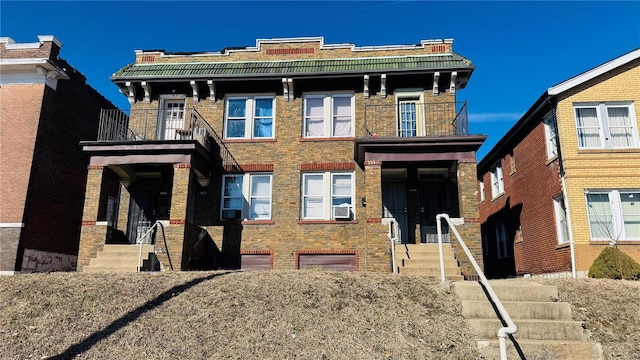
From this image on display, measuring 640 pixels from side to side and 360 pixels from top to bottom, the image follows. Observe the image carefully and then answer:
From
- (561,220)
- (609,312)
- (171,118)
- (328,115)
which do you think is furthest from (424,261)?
(171,118)

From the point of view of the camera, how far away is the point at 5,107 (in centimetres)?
1745

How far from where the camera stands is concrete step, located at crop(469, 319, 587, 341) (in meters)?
6.98

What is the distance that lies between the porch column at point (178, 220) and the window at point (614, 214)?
12.2m

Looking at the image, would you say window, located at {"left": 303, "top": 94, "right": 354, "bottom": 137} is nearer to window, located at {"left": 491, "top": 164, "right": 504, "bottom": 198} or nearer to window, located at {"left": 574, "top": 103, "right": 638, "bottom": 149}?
window, located at {"left": 574, "top": 103, "right": 638, "bottom": 149}

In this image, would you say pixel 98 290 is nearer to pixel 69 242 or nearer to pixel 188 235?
A: pixel 188 235

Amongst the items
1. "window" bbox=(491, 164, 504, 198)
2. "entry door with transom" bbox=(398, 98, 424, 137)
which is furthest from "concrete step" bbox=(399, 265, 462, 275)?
"window" bbox=(491, 164, 504, 198)

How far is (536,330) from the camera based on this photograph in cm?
702

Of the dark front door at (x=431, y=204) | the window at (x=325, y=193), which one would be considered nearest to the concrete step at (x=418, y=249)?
the dark front door at (x=431, y=204)

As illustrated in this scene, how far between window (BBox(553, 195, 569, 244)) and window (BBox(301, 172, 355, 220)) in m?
6.65

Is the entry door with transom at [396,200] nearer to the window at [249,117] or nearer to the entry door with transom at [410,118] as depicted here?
the entry door with transom at [410,118]

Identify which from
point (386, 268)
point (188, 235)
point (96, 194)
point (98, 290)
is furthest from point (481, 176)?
point (98, 290)

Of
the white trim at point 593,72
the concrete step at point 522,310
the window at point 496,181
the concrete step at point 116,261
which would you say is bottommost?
the concrete step at point 522,310

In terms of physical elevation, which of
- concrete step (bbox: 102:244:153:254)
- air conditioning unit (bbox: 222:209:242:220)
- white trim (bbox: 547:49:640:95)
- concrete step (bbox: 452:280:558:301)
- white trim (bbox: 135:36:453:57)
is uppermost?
white trim (bbox: 135:36:453:57)

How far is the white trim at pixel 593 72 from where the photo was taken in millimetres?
15156
